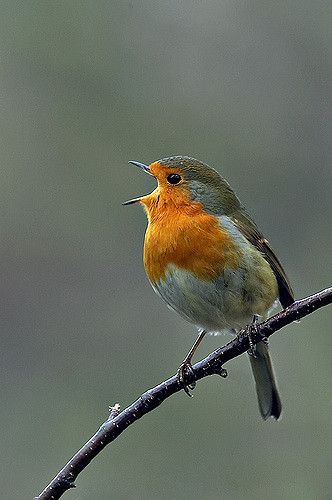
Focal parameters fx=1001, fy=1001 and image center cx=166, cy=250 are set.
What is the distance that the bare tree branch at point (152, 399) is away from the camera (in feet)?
9.16

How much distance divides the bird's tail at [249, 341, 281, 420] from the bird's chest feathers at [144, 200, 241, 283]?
51 cm

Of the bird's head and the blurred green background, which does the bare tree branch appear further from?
the blurred green background

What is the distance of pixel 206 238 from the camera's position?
4070 mm

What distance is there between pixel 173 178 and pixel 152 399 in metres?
1.61

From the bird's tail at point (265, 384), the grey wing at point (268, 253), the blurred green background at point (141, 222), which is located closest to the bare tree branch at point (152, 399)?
the grey wing at point (268, 253)

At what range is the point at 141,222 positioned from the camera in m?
10.0

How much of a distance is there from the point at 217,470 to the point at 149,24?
6965 millimetres

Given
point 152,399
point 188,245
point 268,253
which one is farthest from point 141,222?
point 152,399

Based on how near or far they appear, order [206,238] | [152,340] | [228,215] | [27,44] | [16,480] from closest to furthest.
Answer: [206,238]
[228,215]
[16,480]
[152,340]
[27,44]

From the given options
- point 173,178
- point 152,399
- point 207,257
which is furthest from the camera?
point 173,178

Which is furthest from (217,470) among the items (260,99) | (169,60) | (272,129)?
(169,60)

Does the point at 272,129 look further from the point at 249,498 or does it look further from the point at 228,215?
the point at 228,215

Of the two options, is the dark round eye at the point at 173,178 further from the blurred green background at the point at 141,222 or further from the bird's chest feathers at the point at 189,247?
the blurred green background at the point at 141,222

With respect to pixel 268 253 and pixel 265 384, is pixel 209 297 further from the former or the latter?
pixel 265 384
